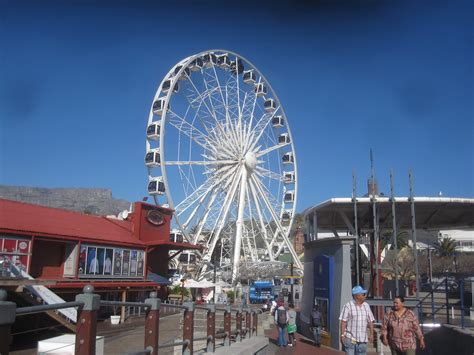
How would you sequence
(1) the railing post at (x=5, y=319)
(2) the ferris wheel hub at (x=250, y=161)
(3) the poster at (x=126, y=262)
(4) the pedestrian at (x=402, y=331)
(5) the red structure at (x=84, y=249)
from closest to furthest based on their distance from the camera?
(1) the railing post at (x=5, y=319), (4) the pedestrian at (x=402, y=331), (5) the red structure at (x=84, y=249), (3) the poster at (x=126, y=262), (2) the ferris wheel hub at (x=250, y=161)

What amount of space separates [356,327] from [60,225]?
20.6m

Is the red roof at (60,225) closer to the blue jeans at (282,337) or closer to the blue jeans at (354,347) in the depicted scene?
the blue jeans at (282,337)

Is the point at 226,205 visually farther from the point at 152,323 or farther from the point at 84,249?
the point at 152,323

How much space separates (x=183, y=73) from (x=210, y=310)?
94.2ft

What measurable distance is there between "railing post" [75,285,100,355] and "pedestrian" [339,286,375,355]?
484 centimetres

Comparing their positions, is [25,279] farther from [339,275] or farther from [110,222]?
[110,222]

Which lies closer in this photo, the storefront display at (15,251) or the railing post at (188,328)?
the railing post at (188,328)

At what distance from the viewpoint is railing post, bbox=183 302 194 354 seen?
24.8 feet

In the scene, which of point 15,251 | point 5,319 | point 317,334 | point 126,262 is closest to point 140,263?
point 126,262

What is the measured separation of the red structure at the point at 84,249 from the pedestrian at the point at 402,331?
14185mm

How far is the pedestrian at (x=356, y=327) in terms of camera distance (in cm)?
789

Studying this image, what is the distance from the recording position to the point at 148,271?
33.3 metres

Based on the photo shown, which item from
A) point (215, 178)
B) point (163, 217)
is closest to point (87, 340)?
point (163, 217)

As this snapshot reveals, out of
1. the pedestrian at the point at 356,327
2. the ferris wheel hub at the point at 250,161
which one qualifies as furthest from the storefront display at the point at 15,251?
the ferris wheel hub at the point at 250,161
